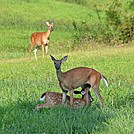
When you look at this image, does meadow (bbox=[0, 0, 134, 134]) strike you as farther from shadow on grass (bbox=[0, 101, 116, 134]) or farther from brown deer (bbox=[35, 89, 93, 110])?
brown deer (bbox=[35, 89, 93, 110])

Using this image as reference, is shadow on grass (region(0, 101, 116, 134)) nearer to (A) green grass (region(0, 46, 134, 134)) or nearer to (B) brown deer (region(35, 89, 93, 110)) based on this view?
(A) green grass (region(0, 46, 134, 134))

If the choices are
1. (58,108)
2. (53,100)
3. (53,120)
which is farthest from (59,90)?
(53,120)

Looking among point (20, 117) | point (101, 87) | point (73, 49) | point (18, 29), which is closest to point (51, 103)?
point (20, 117)

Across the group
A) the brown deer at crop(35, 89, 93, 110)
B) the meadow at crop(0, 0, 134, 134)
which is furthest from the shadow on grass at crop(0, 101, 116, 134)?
the brown deer at crop(35, 89, 93, 110)

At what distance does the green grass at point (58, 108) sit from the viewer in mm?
7520

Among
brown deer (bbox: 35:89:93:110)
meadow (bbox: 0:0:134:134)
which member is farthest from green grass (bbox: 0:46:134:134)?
brown deer (bbox: 35:89:93:110)

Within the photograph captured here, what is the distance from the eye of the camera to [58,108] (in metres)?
9.08

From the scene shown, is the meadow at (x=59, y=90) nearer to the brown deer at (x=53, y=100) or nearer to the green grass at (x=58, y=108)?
the green grass at (x=58, y=108)

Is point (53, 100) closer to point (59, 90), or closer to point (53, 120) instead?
point (53, 120)

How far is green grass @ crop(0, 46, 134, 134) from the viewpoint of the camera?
24.7 feet

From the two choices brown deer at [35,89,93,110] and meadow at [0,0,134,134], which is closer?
meadow at [0,0,134,134]

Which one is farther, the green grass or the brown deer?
the brown deer

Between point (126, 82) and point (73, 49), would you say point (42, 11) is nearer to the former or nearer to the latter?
point (73, 49)

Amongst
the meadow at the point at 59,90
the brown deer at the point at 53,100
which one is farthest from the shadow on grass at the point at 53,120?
the brown deer at the point at 53,100
